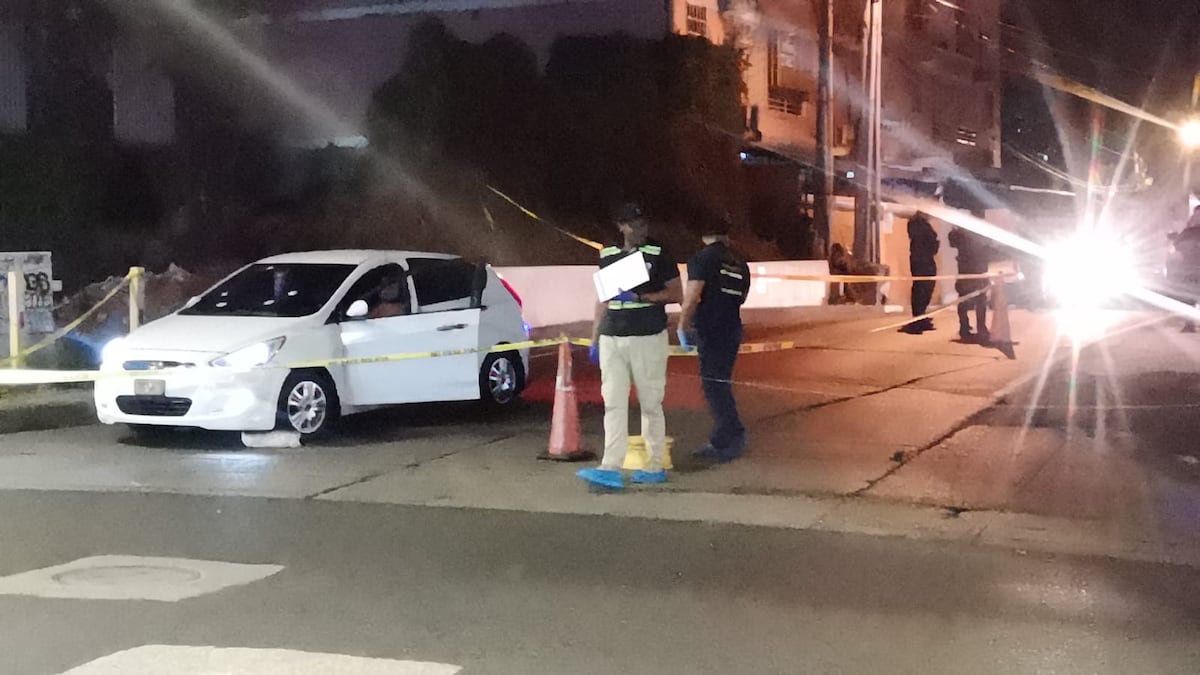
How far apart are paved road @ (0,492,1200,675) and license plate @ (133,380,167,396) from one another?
2.12m

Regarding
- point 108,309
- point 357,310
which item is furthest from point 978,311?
point 108,309

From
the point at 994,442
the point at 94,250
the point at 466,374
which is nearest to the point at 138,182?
the point at 94,250

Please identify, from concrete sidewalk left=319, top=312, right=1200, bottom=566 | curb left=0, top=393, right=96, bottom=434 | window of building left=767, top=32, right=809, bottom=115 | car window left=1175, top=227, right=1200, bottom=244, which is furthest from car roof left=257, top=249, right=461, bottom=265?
window of building left=767, top=32, right=809, bottom=115

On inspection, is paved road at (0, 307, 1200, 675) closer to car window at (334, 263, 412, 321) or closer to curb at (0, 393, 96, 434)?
curb at (0, 393, 96, 434)

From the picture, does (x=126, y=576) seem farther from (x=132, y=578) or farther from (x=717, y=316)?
(x=717, y=316)

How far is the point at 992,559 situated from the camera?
23.8 feet

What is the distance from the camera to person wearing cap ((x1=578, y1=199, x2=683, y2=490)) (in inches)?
343

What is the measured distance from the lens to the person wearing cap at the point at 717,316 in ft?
31.2

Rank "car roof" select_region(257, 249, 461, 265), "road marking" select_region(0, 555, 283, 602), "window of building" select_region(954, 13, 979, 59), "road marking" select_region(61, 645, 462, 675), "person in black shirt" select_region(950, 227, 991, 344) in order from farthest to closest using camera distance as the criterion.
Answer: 1. "window of building" select_region(954, 13, 979, 59)
2. "person in black shirt" select_region(950, 227, 991, 344)
3. "car roof" select_region(257, 249, 461, 265)
4. "road marking" select_region(0, 555, 283, 602)
5. "road marking" select_region(61, 645, 462, 675)

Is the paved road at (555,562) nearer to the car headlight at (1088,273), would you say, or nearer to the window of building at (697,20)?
the car headlight at (1088,273)

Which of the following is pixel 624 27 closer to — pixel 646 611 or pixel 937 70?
pixel 937 70

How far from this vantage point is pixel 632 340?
8.71 metres

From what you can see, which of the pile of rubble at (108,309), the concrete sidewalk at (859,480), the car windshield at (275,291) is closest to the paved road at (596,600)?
the concrete sidewalk at (859,480)

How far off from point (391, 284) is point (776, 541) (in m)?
5.32
